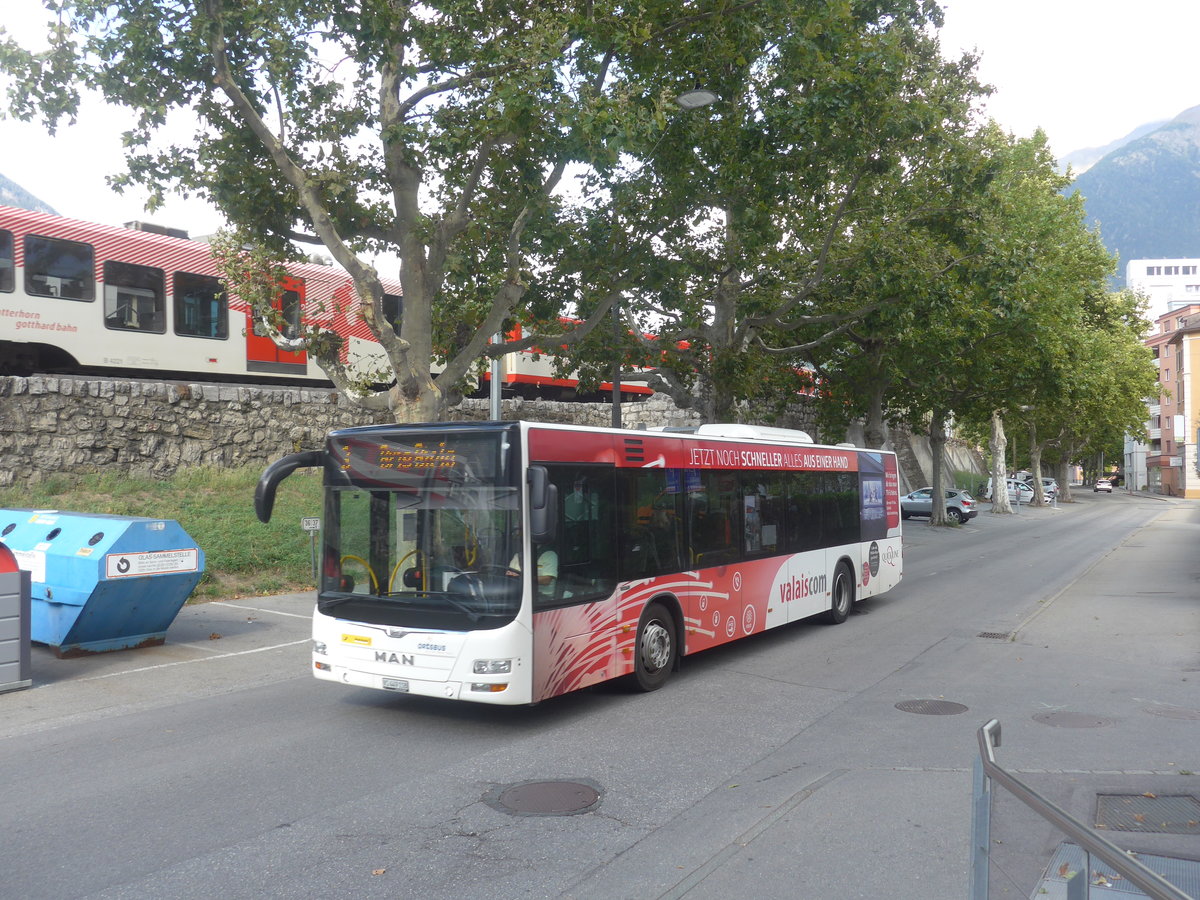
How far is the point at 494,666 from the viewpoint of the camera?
24.9ft

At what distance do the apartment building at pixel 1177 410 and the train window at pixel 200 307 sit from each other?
78.3 metres

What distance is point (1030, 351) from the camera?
31469 millimetres

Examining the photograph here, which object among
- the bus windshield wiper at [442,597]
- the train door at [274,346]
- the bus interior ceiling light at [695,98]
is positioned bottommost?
the bus windshield wiper at [442,597]

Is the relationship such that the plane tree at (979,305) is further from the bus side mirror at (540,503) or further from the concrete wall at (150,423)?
the bus side mirror at (540,503)

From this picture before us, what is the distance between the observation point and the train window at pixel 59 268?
17531 millimetres

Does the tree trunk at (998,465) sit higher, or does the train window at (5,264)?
the train window at (5,264)

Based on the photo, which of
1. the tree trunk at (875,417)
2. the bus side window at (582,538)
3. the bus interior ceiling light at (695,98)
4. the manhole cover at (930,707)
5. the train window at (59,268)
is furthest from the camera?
the tree trunk at (875,417)

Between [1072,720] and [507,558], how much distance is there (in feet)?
16.5

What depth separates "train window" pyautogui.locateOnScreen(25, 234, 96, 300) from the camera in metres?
17.5

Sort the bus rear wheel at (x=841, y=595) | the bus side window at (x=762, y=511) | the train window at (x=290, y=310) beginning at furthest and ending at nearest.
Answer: the train window at (x=290, y=310) < the bus rear wheel at (x=841, y=595) < the bus side window at (x=762, y=511)

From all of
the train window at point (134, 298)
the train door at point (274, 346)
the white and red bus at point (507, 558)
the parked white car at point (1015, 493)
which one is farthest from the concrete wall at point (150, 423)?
the parked white car at point (1015, 493)

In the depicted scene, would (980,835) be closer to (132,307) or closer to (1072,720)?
(1072,720)

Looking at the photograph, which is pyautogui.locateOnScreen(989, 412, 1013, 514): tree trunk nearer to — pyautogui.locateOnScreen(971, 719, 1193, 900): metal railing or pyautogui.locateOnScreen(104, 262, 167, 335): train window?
pyautogui.locateOnScreen(104, 262, 167, 335): train window

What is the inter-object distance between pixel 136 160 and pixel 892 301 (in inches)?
653
